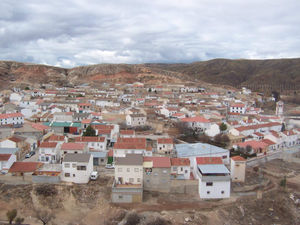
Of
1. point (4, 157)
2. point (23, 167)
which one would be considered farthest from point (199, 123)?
point (4, 157)

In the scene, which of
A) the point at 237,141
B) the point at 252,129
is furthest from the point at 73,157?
the point at 252,129

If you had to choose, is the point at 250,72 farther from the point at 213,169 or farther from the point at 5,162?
the point at 5,162

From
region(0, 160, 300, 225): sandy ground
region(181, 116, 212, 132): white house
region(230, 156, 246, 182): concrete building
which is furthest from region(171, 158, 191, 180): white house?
region(181, 116, 212, 132): white house

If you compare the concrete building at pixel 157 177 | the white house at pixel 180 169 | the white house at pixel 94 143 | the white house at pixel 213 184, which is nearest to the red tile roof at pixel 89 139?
the white house at pixel 94 143

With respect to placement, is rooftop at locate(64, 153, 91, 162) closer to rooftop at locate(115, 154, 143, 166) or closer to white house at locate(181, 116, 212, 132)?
rooftop at locate(115, 154, 143, 166)

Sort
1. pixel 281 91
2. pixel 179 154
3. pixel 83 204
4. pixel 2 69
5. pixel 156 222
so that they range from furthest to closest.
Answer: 1. pixel 281 91
2. pixel 2 69
3. pixel 179 154
4. pixel 83 204
5. pixel 156 222

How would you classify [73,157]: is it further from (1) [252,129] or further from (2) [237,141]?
(1) [252,129]
